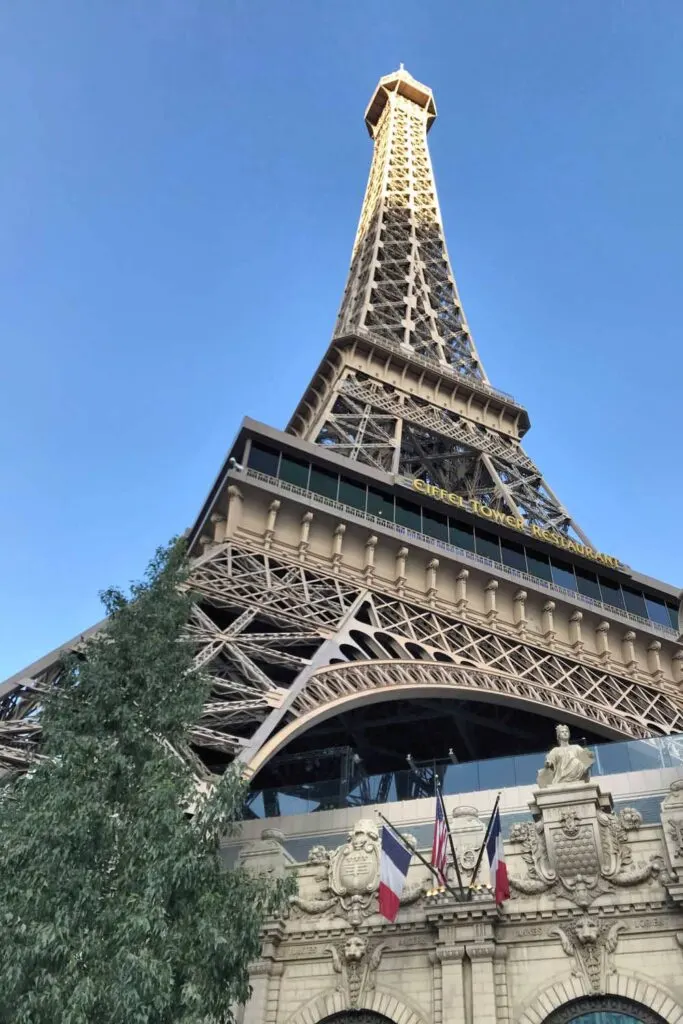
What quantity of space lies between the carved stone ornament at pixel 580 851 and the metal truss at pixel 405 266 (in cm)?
4377

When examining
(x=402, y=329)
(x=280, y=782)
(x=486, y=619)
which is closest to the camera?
(x=280, y=782)

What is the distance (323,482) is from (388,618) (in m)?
7.59

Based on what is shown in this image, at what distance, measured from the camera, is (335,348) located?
5662 centimetres

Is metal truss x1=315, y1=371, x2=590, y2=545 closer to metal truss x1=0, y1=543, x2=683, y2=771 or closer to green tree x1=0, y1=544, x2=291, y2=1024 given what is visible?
metal truss x1=0, y1=543, x2=683, y2=771

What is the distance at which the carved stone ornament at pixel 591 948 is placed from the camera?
14945mm

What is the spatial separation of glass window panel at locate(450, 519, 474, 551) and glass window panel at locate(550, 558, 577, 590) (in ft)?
13.4

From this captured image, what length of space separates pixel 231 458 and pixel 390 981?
23.3 metres

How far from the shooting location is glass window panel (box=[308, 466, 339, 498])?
37156mm

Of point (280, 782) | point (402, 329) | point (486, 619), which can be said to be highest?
point (402, 329)

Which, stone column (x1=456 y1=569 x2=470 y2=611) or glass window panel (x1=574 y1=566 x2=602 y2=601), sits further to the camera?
glass window panel (x1=574 y1=566 x2=602 y2=601)

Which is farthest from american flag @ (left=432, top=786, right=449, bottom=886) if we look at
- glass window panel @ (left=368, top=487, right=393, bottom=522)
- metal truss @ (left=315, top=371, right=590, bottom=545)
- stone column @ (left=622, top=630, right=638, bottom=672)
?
metal truss @ (left=315, top=371, right=590, bottom=545)

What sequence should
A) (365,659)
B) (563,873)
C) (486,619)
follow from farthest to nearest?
(486,619)
(365,659)
(563,873)

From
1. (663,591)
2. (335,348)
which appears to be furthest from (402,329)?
(663,591)

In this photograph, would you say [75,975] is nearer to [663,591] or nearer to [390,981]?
[390,981]
